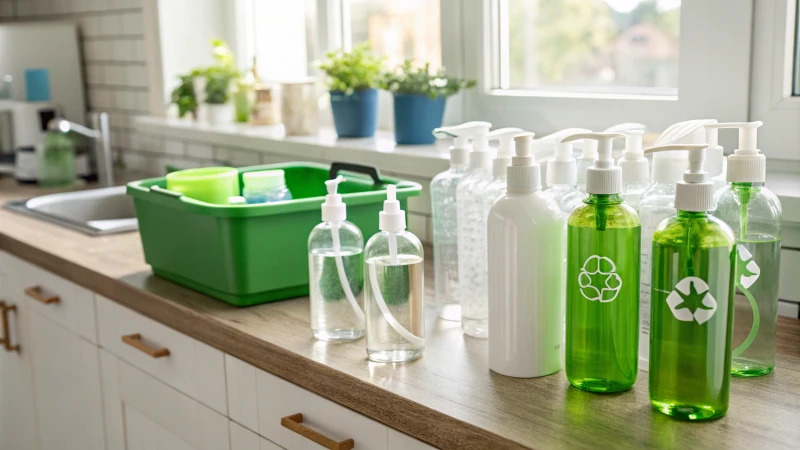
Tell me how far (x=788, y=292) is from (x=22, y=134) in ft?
8.45

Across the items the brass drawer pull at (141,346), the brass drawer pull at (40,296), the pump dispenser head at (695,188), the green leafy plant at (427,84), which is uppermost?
the green leafy plant at (427,84)

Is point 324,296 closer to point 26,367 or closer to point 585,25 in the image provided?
point 585,25

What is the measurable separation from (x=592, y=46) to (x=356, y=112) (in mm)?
587

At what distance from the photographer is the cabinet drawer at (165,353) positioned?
1397 mm

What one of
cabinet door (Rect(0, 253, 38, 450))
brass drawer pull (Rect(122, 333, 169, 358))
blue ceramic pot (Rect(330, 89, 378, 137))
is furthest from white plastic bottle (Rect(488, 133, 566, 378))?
cabinet door (Rect(0, 253, 38, 450))

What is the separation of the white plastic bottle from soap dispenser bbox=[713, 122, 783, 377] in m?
0.20

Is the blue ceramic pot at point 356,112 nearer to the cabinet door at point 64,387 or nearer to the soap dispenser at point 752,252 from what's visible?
the cabinet door at point 64,387

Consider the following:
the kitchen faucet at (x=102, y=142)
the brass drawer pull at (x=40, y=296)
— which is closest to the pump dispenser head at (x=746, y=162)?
the brass drawer pull at (x=40, y=296)

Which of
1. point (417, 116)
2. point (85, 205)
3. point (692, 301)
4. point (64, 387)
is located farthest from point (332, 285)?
point (85, 205)

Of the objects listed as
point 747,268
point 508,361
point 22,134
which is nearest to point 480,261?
point 508,361

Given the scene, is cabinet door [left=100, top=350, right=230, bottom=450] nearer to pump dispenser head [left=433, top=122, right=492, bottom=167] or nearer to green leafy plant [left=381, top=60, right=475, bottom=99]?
pump dispenser head [left=433, top=122, right=492, bottom=167]

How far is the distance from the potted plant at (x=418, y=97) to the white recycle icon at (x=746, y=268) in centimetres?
100

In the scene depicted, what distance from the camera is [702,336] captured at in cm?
90

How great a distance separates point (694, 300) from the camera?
0.90 metres
